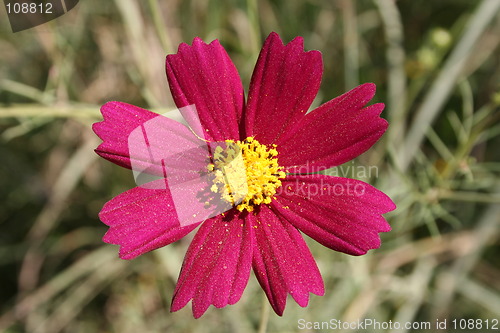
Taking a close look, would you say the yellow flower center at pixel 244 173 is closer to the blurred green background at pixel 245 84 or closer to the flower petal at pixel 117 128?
the flower petal at pixel 117 128

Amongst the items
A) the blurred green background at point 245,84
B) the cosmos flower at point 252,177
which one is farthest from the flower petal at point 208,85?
the blurred green background at point 245,84

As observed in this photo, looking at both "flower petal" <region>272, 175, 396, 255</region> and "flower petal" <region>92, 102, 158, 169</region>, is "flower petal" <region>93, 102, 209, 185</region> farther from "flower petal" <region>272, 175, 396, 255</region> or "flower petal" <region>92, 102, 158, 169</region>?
"flower petal" <region>272, 175, 396, 255</region>

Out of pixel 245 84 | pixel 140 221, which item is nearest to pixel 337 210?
pixel 140 221

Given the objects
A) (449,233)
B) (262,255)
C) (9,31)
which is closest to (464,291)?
(449,233)

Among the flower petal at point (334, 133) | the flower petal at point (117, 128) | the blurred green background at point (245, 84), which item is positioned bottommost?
the blurred green background at point (245, 84)

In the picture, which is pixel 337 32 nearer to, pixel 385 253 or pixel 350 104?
pixel 385 253

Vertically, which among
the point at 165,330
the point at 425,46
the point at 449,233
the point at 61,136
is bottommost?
the point at 165,330

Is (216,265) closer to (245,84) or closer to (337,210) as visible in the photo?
(337,210)

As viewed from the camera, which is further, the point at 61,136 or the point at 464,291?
the point at 61,136
